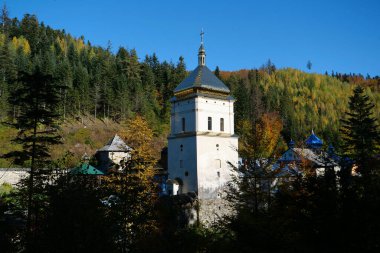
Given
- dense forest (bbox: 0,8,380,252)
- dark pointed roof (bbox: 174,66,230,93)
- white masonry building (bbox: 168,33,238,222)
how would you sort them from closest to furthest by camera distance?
dense forest (bbox: 0,8,380,252)
white masonry building (bbox: 168,33,238,222)
dark pointed roof (bbox: 174,66,230,93)

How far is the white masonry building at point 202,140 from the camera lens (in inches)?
1105

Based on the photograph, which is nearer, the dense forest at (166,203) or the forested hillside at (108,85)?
the dense forest at (166,203)

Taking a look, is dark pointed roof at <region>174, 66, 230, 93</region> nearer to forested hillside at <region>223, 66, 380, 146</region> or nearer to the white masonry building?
the white masonry building

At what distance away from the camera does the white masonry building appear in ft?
92.1

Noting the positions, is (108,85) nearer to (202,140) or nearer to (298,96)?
(202,140)

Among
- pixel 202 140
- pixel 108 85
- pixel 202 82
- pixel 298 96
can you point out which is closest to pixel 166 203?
pixel 202 140

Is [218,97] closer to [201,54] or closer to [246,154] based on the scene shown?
[201,54]

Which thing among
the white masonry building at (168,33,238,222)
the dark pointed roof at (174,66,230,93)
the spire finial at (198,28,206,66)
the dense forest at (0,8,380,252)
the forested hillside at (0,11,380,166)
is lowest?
the dense forest at (0,8,380,252)

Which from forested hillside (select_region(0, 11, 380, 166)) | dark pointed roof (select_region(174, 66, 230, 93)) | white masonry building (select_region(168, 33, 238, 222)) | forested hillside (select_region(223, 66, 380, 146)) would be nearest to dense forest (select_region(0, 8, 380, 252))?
white masonry building (select_region(168, 33, 238, 222))

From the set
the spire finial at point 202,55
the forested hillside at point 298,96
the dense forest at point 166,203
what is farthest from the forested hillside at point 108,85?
the dense forest at point 166,203

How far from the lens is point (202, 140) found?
2872 cm

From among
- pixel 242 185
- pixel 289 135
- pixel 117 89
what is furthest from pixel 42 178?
pixel 289 135

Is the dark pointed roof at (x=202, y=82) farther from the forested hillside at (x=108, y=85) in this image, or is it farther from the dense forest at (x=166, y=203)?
the forested hillside at (x=108, y=85)

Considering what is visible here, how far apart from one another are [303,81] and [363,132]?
11986 cm
